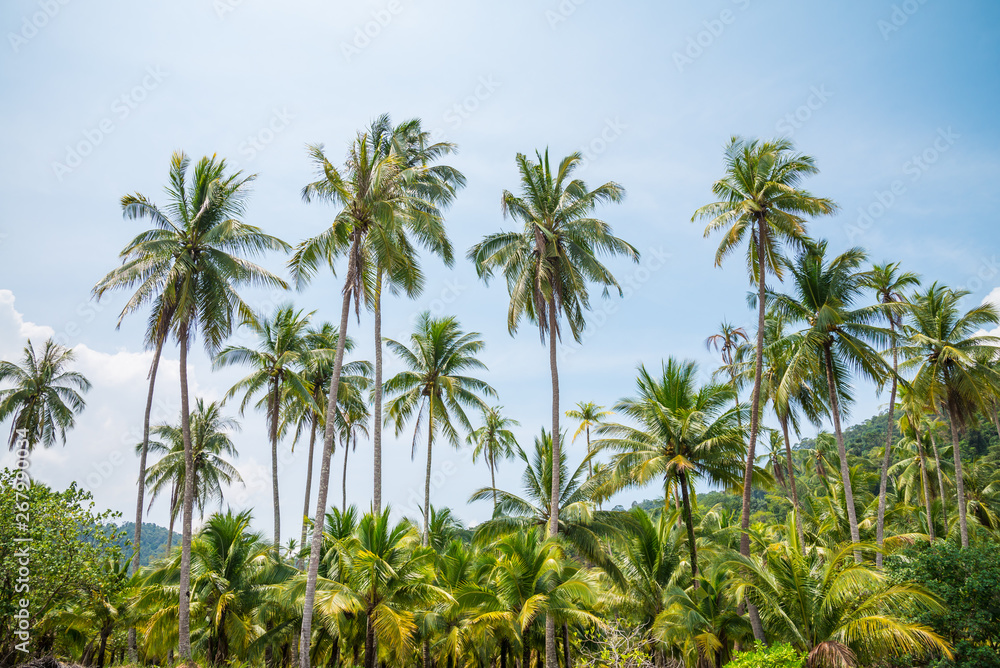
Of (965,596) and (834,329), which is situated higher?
(834,329)

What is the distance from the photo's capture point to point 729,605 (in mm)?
20125

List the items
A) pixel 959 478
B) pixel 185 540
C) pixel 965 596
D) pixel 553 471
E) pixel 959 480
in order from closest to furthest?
pixel 965 596
pixel 185 540
pixel 553 471
pixel 959 478
pixel 959 480

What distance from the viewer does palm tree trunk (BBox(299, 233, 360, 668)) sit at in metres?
15.2

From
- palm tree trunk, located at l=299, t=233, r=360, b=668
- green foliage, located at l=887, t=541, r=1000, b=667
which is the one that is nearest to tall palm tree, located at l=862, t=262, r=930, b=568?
green foliage, located at l=887, t=541, r=1000, b=667

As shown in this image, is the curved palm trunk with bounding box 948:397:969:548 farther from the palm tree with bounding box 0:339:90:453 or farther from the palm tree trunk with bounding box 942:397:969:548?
the palm tree with bounding box 0:339:90:453

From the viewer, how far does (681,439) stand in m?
21.9

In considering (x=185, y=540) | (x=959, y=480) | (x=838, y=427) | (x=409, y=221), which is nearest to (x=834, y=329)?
(x=838, y=427)

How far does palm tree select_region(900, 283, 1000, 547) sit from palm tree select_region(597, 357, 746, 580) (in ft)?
29.3

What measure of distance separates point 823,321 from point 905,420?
16.5m

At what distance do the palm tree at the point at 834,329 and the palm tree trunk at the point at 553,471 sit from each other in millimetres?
8003

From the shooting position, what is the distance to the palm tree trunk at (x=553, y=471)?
61.5 ft

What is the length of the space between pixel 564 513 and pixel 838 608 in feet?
30.0

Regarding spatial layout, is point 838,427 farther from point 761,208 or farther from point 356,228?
point 356,228

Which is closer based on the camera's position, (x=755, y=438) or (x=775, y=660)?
(x=775, y=660)
